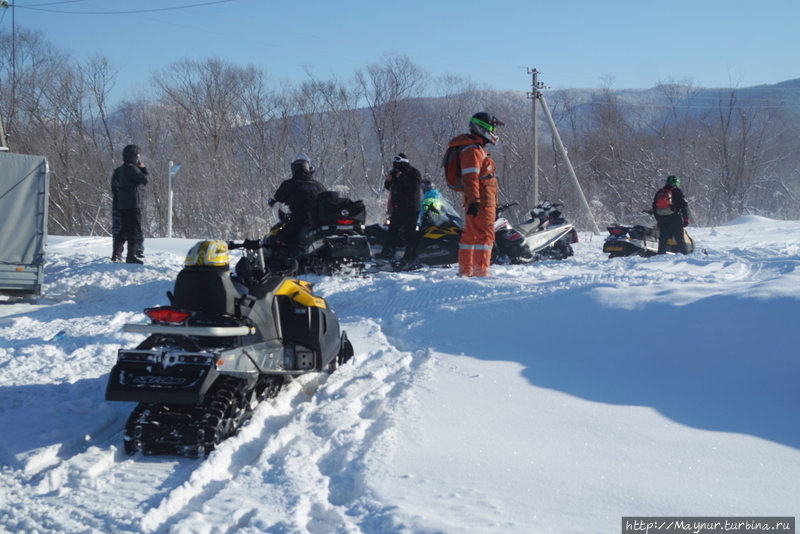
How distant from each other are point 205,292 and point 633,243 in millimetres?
8665

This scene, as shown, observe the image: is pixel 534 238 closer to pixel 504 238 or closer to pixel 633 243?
pixel 504 238

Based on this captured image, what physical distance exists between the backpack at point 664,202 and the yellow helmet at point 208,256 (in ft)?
28.9

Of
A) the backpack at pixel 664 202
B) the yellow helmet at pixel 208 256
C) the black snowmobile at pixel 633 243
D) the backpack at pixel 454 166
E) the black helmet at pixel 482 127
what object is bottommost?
the black snowmobile at pixel 633 243

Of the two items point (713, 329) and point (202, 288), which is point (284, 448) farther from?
point (713, 329)

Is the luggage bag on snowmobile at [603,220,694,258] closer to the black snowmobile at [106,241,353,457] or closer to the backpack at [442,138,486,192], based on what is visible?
the backpack at [442,138,486,192]

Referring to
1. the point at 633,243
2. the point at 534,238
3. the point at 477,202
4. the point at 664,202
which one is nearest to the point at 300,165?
the point at 477,202

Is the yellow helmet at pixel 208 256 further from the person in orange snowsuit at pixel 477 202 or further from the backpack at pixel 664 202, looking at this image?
the backpack at pixel 664 202

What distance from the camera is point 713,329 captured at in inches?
175

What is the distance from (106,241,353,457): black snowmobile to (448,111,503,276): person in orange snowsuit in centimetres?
401

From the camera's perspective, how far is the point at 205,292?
138 inches

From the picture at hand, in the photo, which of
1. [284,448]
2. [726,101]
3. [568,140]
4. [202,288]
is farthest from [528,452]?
[726,101]

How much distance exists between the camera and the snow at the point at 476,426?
8.24 ft

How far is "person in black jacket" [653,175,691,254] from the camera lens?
418 inches

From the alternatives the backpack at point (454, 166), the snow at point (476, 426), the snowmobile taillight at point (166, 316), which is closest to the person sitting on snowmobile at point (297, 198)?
the backpack at point (454, 166)
